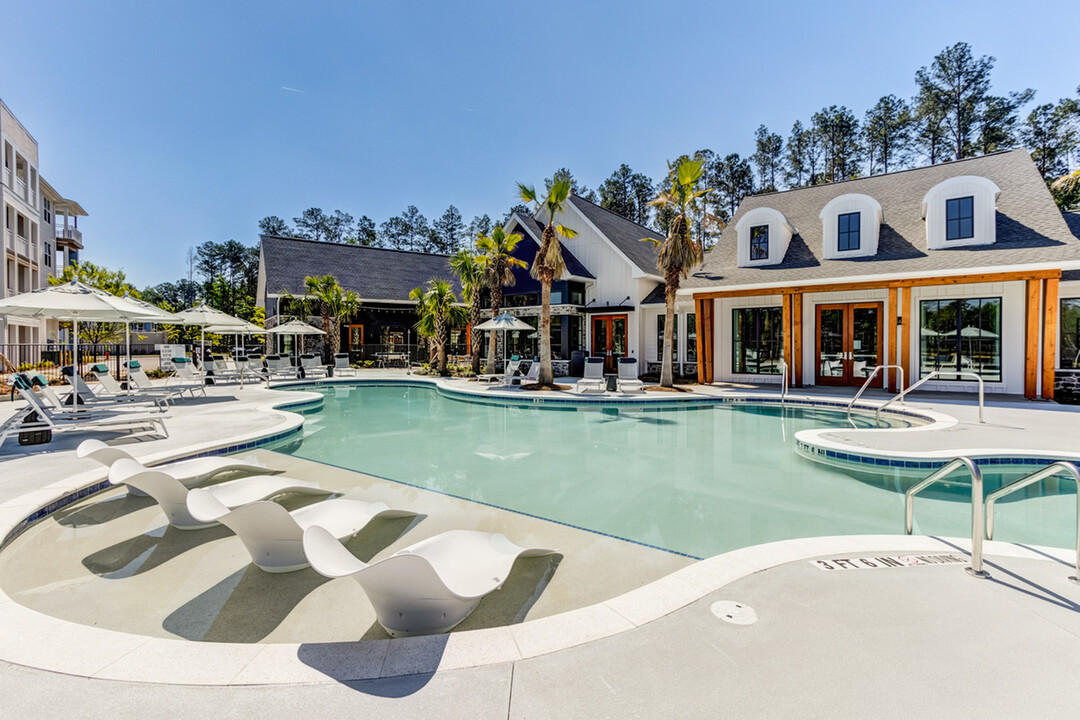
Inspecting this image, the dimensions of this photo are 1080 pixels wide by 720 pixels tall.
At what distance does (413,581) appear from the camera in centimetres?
268

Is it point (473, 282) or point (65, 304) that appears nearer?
point (65, 304)

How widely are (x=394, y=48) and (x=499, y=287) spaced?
9.09m

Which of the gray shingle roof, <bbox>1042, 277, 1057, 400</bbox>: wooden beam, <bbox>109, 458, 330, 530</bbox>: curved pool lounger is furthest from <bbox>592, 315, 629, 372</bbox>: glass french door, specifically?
<bbox>109, 458, 330, 530</bbox>: curved pool lounger

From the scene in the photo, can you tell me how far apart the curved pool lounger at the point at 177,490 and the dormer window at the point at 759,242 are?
15385 millimetres

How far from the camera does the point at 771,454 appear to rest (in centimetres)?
769

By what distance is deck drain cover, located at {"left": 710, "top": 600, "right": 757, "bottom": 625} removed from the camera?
265 cm

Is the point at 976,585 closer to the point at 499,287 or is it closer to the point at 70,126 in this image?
the point at 499,287

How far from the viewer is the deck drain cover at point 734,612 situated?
265cm

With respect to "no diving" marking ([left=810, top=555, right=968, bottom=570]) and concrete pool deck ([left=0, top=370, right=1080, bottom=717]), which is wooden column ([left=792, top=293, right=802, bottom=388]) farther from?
concrete pool deck ([left=0, top=370, right=1080, bottom=717])

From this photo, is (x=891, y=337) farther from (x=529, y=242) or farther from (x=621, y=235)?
(x=529, y=242)

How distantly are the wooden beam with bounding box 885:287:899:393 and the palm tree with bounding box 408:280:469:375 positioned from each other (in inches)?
594

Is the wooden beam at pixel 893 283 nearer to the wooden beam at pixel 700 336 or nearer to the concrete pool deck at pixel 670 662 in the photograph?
the wooden beam at pixel 700 336

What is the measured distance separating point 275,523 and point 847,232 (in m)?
16.6

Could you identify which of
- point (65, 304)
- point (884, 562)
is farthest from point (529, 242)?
point (884, 562)
